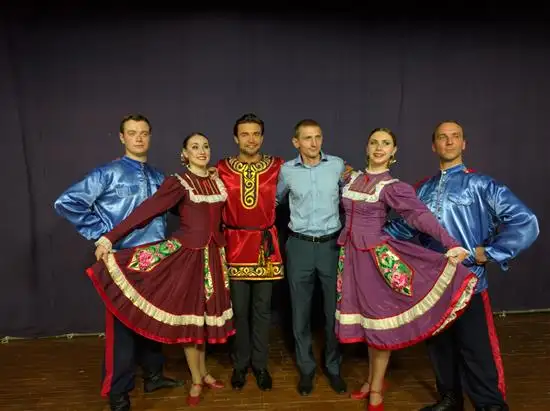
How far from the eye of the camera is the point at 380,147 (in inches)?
86.4

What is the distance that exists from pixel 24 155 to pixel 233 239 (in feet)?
6.04

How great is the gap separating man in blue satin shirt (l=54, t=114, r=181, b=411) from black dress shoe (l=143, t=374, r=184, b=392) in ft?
0.64

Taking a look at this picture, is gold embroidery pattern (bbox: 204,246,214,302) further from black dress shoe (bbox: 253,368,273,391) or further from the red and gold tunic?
black dress shoe (bbox: 253,368,273,391)

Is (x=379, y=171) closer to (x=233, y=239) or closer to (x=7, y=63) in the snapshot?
(x=233, y=239)

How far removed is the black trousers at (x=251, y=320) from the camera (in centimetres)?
249

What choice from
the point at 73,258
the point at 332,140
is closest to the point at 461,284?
the point at 332,140

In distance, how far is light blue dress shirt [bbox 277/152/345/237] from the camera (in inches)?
94.0

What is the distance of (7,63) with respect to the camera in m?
3.09

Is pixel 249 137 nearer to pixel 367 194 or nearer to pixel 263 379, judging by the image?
pixel 367 194

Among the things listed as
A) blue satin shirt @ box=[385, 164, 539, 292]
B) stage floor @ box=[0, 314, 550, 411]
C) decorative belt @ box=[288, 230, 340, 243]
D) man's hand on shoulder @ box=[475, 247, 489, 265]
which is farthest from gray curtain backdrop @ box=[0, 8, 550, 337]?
man's hand on shoulder @ box=[475, 247, 489, 265]

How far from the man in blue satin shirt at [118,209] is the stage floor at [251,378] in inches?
9.9

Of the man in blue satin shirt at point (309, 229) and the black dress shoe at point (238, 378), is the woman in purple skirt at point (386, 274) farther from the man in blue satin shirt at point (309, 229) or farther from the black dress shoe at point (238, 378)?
the black dress shoe at point (238, 378)

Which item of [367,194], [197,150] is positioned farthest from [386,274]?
[197,150]

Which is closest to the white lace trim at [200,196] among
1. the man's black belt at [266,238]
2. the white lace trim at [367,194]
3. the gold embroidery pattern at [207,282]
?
the man's black belt at [266,238]
